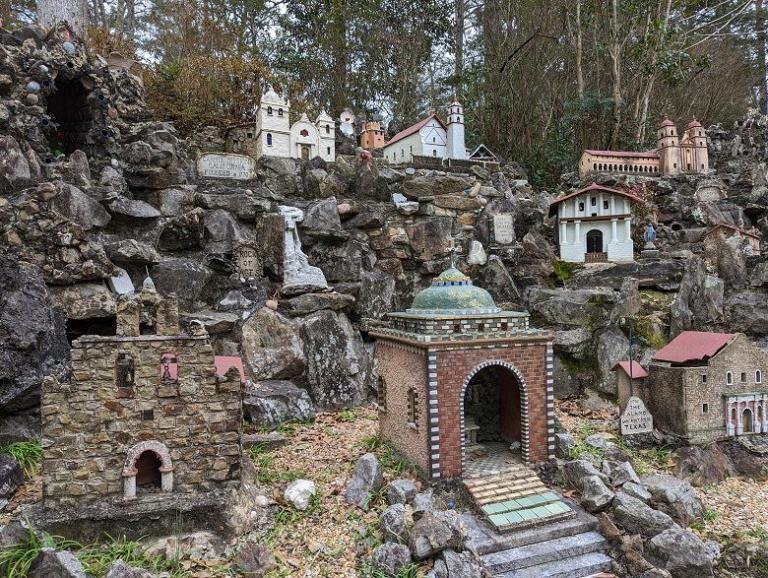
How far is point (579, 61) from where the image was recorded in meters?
31.9

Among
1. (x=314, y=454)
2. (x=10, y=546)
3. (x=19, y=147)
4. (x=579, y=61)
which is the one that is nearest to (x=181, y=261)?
(x=19, y=147)

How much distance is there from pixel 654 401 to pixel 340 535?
1133 centimetres

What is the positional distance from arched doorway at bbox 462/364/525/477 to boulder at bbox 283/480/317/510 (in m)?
4.32

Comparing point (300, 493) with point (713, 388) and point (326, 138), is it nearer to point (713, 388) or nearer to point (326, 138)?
point (713, 388)

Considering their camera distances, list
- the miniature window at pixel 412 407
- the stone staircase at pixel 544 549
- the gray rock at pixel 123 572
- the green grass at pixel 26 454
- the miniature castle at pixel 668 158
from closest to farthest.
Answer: the gray rock at pixel 123 572
the stone staircase at pixel 544 549
the green grass at pixel 26 454
the miniature window at pixel 412 407
the miniature castle at pixel 668 158

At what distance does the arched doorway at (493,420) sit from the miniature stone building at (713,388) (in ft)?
16.6

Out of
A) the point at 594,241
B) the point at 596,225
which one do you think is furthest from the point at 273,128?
the point at 594,241

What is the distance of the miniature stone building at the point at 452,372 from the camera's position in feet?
40.4

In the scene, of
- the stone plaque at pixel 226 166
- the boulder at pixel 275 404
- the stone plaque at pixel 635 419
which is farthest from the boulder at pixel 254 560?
the stone plaque at pixel 226 166

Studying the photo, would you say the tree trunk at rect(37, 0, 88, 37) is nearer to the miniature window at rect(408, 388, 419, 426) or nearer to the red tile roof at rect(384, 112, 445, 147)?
the red tile roof at rect(384, 112, 445, 147)

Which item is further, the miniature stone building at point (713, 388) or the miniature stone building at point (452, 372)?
the miniature stone building at point (713, 388)

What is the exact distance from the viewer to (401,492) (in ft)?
38.1

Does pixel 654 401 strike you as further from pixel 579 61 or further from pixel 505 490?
pixel 579 61

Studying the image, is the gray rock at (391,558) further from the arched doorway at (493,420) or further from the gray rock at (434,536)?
the arched doorway at (493,420)
